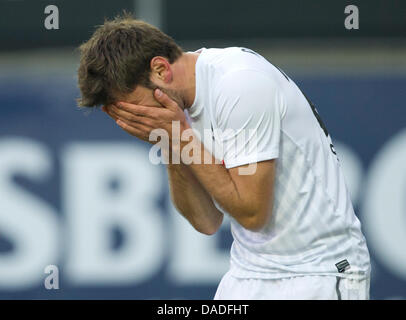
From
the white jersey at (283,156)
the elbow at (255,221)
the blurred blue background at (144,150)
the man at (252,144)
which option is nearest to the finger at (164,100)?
the man at (252,144)

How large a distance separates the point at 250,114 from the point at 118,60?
491mm

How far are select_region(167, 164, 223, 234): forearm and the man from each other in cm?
19

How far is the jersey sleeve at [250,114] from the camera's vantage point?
2473mm

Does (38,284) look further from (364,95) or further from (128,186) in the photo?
(364,95)

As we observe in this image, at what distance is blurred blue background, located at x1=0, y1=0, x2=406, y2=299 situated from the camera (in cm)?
443

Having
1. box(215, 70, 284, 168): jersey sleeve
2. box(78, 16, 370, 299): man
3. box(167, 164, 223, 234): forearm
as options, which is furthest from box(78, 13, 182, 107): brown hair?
box(167, 164, 223, 234): forearm

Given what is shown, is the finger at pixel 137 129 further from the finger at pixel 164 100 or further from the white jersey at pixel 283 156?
the white jersey at pixel 283 156

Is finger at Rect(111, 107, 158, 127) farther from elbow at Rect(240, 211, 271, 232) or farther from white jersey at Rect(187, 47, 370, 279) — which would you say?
elbow at Rect(240, 211, 271, 232)

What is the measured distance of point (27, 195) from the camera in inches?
180

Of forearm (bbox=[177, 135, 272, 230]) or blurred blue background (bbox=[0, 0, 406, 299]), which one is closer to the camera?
forearm (bbox=[177, 135, 272, 230])

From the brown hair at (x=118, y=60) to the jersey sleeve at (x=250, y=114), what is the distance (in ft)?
0.90

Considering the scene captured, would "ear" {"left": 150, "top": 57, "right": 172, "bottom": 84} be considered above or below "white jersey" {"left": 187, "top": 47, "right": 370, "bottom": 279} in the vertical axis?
above

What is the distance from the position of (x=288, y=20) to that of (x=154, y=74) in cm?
201

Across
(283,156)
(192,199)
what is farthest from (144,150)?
(283,156)
